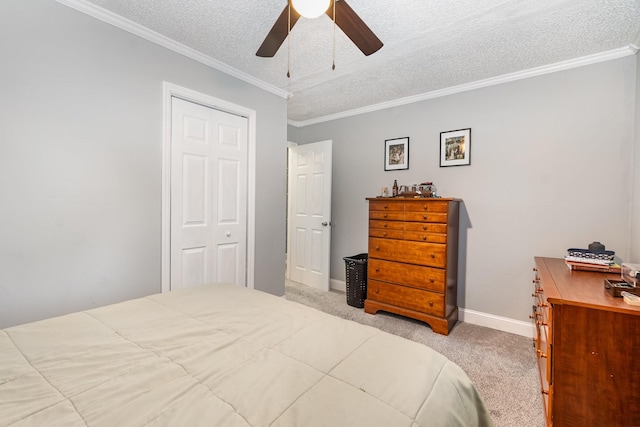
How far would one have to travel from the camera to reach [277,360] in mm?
975

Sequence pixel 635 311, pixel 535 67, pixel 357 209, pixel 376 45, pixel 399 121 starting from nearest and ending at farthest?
pixel 635 311 → pixel 376 45 → pixel 535 67 → pixel 399 121 → pixel 357 209

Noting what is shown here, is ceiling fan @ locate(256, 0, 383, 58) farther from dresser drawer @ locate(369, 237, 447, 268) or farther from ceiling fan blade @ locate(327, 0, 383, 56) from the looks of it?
dresser drawer @ locate(369, 237, 447, 268)

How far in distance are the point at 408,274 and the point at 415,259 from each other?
0.18m

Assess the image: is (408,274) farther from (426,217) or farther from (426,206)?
(426,206)

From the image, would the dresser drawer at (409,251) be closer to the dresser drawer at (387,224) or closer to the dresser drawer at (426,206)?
the dresser drawer at (387,224)

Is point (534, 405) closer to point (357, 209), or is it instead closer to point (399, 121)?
point (357, 209)

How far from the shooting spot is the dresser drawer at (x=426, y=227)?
2.71 metres

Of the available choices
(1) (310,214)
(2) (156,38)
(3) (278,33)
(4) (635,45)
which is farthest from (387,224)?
(2) (156,38)

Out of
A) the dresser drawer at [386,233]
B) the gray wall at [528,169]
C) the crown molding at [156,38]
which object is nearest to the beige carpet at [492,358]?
the gray wall at [528,169]

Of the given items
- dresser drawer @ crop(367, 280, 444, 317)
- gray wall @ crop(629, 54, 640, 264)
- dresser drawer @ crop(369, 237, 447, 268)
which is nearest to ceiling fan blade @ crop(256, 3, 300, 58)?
dresser drawer @ crop(369, 237, 447, 268)

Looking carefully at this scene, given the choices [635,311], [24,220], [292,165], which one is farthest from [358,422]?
[292,165]

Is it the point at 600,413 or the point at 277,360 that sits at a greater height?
the point at 277,360

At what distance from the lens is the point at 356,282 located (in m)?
3.46

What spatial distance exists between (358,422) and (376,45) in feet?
5.91
